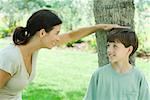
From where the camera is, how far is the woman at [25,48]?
2684 millimetres

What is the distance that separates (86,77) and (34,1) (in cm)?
203

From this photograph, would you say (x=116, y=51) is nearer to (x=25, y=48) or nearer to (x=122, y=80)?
(x=122, y=80)

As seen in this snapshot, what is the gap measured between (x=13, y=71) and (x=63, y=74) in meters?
4.95

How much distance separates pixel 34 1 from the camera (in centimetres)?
605

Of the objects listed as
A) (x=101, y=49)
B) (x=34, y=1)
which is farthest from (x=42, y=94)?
(x=101, y=49)

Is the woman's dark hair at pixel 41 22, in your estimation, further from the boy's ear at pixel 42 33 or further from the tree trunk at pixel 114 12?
the tree trunk at pixel 114 12

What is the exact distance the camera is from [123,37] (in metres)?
2.81

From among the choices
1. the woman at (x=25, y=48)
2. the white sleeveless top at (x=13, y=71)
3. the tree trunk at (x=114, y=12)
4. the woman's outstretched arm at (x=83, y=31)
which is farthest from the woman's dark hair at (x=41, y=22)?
the tree trunk at (x=114, y=12)

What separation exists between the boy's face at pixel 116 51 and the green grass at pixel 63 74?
11.0 ft

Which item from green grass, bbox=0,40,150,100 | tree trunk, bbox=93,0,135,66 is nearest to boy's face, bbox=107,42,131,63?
tree trunk, bbox=93,0,135,66

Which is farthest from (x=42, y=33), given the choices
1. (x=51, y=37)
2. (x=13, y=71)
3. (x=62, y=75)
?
(x=62, y=75)

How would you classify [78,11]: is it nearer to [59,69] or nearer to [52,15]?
[59,69]

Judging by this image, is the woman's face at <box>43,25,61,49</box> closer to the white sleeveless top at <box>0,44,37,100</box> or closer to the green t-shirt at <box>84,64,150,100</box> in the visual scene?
the white sleeveless top at <box>0,44,37,100</box>

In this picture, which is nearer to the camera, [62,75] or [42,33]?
[42,33]
